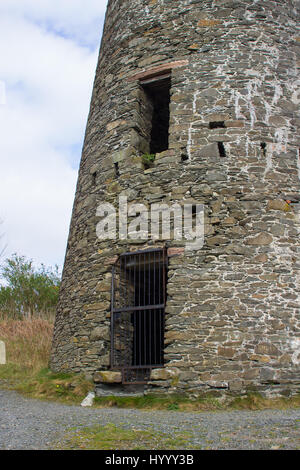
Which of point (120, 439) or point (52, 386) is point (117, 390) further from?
point (120, 439)

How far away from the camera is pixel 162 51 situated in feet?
32.4

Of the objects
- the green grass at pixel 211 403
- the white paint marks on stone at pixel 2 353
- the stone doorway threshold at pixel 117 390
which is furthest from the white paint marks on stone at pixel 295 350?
the white paint marks on stone at pixel 2 353

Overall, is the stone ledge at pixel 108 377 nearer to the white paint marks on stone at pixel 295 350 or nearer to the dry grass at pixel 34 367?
the dry grass at pixel 34 367

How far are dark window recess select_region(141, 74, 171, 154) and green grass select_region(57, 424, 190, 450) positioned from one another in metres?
6.48

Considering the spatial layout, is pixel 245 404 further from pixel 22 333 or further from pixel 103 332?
pixel 22 333

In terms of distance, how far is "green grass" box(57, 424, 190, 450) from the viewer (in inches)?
197

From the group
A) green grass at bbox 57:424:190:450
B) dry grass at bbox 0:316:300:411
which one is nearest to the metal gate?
dry grass at bbox 0:316:300:411

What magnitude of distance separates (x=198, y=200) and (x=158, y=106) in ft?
12.4

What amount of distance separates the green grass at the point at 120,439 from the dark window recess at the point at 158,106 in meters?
6.48

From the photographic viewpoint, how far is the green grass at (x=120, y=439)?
500 cm

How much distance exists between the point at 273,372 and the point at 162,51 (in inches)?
246

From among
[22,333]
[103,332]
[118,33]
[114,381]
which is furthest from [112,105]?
[22,333]

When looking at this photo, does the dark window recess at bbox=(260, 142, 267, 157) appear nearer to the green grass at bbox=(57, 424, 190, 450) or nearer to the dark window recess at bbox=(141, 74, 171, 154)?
the dark window recess at bbox=(141, 74, 171, 154)

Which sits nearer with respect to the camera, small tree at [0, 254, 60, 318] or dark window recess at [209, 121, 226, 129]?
dark window recess at [209, 121, 226, 129]
